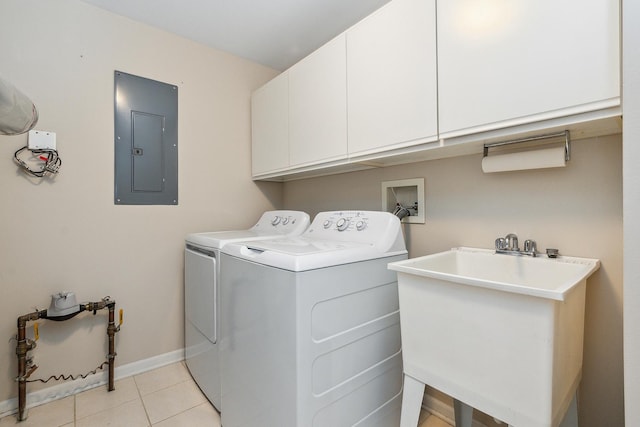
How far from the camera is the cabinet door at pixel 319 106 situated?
1654 millimetres

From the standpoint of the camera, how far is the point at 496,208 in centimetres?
137

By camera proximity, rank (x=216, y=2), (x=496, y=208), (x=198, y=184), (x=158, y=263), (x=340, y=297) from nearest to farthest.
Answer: (x=340, y=297) → (x=496, y=208) → (x=216, y=2) → (x=158, y=263) → (x=198, y=184)

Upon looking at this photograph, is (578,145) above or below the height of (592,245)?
above

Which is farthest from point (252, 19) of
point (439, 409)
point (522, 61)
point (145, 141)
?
point (439, 409)

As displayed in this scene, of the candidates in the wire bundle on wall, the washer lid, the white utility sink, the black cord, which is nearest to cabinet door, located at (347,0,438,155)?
the washer lid

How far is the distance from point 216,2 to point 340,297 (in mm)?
1887

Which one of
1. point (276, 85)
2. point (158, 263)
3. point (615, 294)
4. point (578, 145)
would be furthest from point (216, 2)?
point (615, 294)

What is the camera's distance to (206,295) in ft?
5.57

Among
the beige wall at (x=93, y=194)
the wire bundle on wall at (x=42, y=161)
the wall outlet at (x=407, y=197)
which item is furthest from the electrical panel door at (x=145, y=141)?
the wall outlet at (x=407, y=197)

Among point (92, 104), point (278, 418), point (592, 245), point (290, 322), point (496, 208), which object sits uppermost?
point (92, 104)

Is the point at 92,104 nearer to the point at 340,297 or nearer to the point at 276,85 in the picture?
the point at 276,85

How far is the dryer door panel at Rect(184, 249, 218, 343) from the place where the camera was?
1.62 metres

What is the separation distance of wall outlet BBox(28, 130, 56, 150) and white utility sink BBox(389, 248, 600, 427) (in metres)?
2.04

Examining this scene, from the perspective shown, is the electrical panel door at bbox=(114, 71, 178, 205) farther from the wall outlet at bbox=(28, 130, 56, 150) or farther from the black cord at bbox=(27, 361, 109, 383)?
the black cord at bbox=(27, 361, 109, 383)
